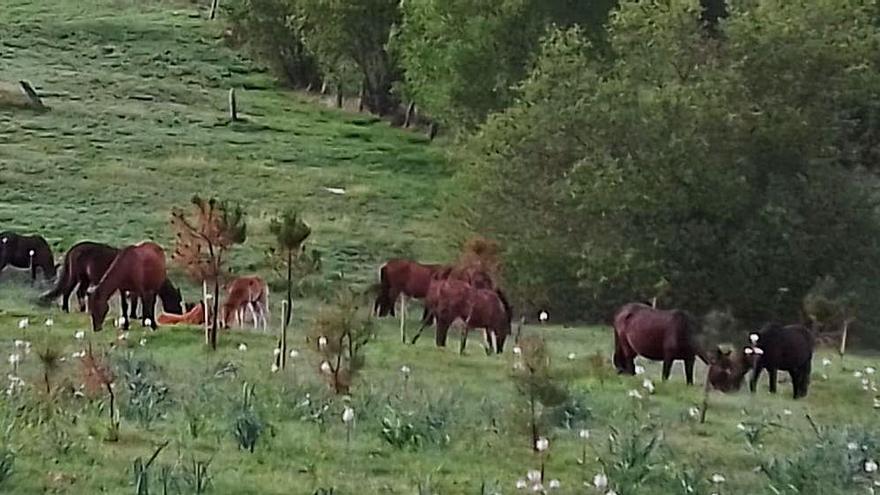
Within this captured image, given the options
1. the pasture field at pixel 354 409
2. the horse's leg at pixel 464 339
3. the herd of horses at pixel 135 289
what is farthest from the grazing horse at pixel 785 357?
the herd of horses at pixel 135 289

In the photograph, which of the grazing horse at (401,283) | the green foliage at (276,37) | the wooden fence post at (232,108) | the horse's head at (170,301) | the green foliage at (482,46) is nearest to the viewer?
the horse's head at (170,301)

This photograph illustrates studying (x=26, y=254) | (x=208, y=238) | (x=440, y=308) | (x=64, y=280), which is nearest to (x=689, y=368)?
(x=440, y=308)

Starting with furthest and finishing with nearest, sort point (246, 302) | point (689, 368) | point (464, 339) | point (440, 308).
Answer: point (246, 302), point (440, 308), point (464, 339), point (689, 368)

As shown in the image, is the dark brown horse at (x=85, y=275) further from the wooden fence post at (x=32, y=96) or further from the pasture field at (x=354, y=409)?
the wooden fence post at (x=32, y=96)

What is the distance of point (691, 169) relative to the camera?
1041 inches

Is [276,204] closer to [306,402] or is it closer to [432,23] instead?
[432,23]

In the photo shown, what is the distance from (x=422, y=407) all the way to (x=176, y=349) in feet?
20.2

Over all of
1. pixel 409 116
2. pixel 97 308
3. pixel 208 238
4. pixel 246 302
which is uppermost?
pixel 208 238

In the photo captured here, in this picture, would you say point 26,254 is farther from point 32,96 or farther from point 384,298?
point 32,96

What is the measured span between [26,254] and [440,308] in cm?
936

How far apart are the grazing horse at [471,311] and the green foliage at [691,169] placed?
6.95 meters

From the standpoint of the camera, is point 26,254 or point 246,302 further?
point 26,254

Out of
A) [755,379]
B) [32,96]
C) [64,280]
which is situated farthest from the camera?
[32,96]

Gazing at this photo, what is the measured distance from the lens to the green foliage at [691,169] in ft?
86.1
